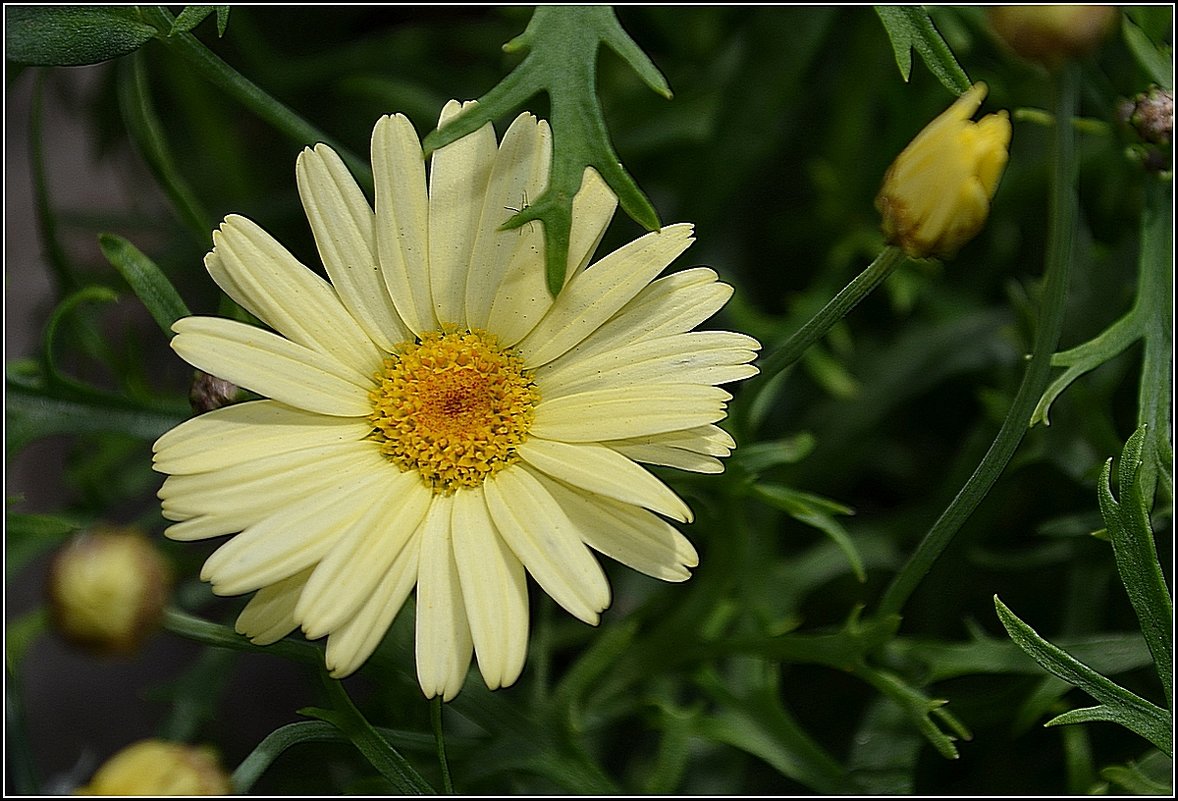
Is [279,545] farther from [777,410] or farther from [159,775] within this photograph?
[777,410]

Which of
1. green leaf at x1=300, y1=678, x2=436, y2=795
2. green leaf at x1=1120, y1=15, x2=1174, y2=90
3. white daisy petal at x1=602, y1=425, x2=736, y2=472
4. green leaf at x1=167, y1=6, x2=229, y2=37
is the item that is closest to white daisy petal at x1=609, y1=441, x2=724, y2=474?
white daisy petal at x1=602, y1=425, x2=736, y2=472

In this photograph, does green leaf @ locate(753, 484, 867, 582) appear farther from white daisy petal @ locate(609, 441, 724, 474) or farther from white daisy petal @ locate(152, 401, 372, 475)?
white daisy petal @ locate(152, 401, 372, 475)

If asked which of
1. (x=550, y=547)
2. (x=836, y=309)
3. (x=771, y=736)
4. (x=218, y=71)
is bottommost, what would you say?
(x=771, y=736)

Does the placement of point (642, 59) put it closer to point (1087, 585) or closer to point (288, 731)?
point (288, 731)

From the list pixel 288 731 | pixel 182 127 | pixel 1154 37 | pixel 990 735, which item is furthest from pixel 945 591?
pixel 182 127

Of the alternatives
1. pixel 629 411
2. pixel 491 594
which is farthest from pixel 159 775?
pixel 629 411
